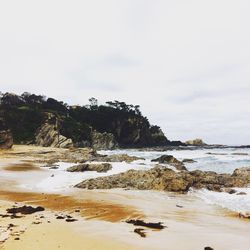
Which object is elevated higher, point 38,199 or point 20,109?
point 20,109

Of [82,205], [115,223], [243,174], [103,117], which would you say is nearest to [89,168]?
[243,174]

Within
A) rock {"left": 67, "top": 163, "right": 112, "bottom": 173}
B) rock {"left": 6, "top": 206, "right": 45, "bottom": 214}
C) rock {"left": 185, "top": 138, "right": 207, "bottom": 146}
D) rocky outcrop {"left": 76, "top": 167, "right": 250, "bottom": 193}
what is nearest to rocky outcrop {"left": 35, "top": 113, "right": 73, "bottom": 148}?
rock {"left": 67, "top": 163, "right": 112, "bottom": 173}

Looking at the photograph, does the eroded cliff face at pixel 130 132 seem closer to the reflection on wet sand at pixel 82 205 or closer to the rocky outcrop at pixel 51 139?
the rocky outcrop at pixel 51 139

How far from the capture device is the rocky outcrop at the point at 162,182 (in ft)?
65.3

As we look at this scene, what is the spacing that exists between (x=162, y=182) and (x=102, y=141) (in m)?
90.9

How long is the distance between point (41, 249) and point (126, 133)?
124499 millimetres

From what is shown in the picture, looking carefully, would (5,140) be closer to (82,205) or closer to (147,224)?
(82,205)

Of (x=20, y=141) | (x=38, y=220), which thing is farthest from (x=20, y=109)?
(x=38, y=220)

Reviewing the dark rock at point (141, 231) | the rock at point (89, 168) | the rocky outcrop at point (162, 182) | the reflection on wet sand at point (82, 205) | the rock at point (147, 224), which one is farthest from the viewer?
the rock at point (89, 168)

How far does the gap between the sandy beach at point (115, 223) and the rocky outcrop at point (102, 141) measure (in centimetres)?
8947

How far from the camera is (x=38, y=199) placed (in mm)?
16344

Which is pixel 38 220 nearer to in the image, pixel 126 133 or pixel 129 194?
pixel 129 194

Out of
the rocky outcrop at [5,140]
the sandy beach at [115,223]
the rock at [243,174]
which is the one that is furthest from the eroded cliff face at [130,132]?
the sandy beach at [115,223]

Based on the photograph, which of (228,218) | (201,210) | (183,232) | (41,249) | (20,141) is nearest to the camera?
(41,249)
